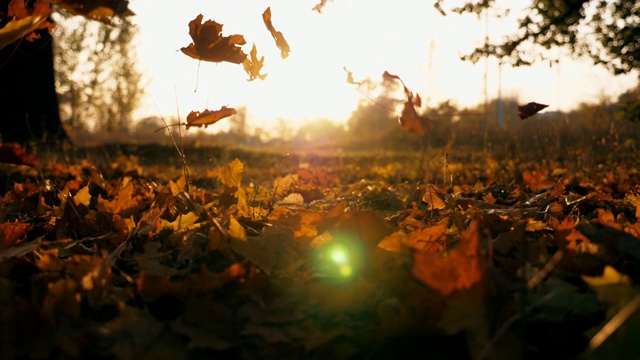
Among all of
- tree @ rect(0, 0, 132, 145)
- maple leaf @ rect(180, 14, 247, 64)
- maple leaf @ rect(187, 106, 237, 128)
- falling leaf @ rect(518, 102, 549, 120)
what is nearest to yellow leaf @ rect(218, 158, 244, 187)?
maple leaf @ rect(187, 106, 237, 128)

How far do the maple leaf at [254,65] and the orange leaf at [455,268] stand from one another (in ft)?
3.12

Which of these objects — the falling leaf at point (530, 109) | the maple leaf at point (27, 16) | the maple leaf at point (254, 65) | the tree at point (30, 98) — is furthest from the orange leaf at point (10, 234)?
the tree at point (30, 98)

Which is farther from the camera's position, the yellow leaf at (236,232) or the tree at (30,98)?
the tree at (30,98)

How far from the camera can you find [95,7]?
57.9 inches

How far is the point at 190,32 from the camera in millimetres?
1360

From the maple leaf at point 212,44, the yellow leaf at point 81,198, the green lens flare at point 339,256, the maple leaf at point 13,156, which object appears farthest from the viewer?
the yellow leaf at point 81,198

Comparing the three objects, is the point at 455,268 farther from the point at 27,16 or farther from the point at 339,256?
the point at 27,16

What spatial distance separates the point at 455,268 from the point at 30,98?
8966 mm

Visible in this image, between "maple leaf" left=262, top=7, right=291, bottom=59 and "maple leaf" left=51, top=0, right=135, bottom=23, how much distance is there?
42 centimetres

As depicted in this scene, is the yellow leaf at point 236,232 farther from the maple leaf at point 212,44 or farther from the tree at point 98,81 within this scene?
the tree at point 98,81

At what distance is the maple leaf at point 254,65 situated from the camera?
5.17ft

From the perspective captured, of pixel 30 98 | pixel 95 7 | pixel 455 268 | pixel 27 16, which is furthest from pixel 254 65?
pixel 30 98

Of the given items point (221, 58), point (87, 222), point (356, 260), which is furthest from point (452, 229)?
point (87, 222)

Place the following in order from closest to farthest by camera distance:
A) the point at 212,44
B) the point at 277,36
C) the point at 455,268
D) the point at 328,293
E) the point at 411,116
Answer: the point at 455,268
the point at 328,293
the point at 411,116
the point at 212,44
the point at 277,36
